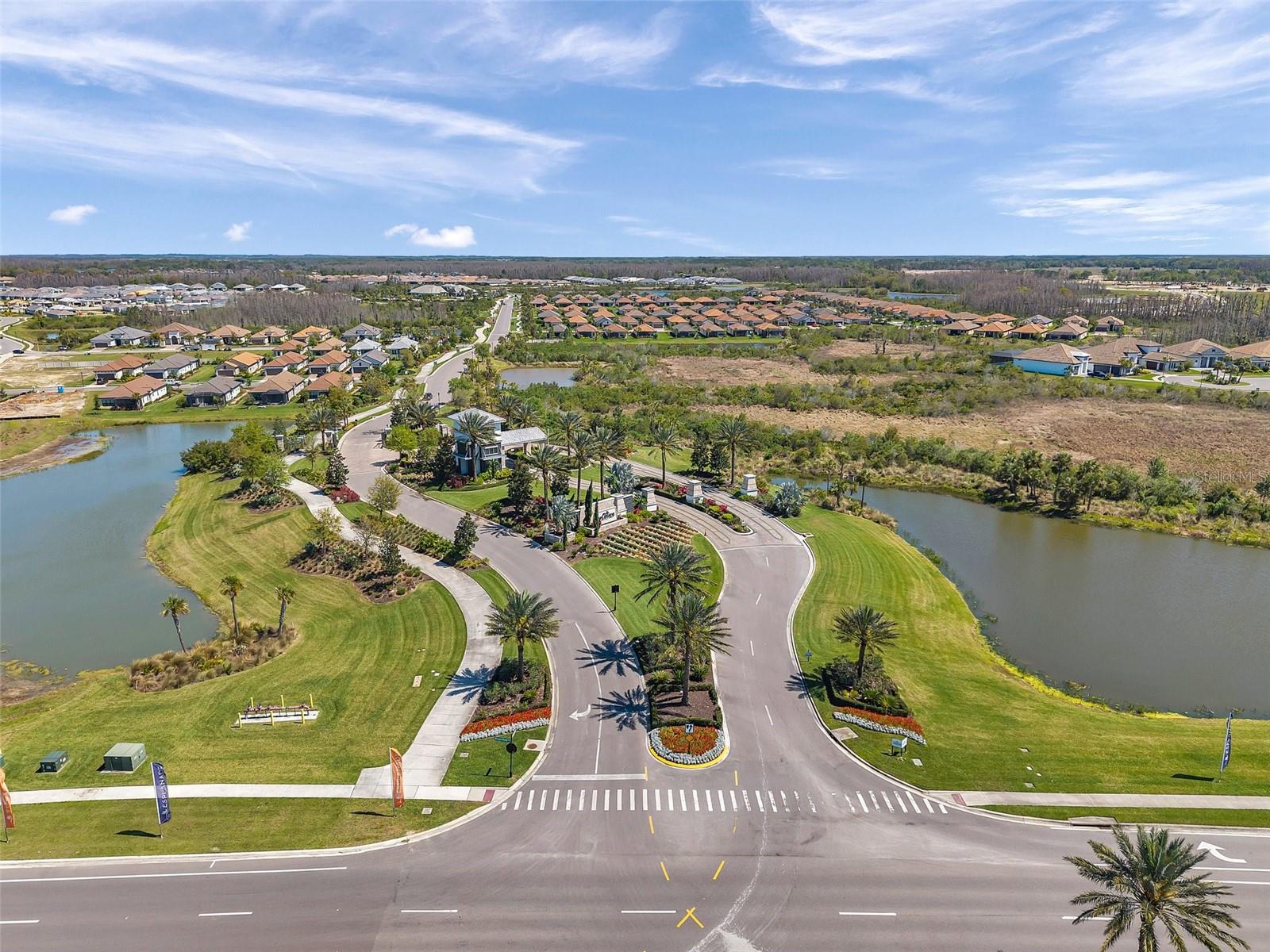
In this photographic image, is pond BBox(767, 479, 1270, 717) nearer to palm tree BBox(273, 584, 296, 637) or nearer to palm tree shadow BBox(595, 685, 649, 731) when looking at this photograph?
Result: palm tree shadow BBox(595, 685, 649, 731)

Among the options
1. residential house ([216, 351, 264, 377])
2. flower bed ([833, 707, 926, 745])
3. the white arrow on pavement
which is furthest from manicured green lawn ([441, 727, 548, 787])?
residential house ([216, 351, 264, 377])

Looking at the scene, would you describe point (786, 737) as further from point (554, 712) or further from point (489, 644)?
point (489, 644)

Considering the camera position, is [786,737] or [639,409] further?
[639,409]

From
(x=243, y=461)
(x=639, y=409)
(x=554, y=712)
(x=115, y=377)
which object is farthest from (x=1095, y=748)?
(x=115, y=377)

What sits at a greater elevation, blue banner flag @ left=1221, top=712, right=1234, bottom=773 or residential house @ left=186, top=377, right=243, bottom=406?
residential house @ left=186, top=377, right=243, bottom=406

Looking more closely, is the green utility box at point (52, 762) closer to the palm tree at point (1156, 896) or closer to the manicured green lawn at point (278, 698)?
the manicured green lawn at point (278, 698)

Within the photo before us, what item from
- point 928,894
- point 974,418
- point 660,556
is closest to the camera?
point 928,894

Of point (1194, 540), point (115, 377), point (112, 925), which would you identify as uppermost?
point (115, 377)
